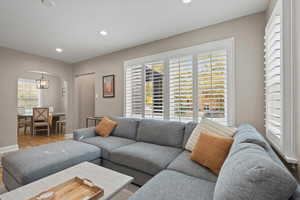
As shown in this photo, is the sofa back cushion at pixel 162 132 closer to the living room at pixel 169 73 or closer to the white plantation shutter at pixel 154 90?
the living room at pixel 169 73

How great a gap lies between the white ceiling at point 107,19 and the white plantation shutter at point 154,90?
0.64 meters

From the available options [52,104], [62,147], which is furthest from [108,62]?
[52,104]

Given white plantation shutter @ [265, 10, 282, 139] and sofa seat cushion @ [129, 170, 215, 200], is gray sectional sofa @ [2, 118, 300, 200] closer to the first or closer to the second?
sofa seat cushion @ [129, 170, 215, 200]

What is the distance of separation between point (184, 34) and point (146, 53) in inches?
37.2

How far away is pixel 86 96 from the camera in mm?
5504

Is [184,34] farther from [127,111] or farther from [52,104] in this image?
[52,104]

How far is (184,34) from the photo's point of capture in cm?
279

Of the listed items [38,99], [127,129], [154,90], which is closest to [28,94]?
[38,99]

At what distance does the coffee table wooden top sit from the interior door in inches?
163

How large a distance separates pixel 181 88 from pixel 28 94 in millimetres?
7087

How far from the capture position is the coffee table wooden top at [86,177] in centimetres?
108

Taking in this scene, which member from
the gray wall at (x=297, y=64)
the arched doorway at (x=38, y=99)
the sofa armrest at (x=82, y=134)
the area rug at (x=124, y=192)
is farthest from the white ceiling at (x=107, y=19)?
the arched doorway at (x=38, y=99)

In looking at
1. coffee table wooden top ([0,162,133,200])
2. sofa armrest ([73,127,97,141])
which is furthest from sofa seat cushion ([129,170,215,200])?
sofa armrest ([73,127,97,141])

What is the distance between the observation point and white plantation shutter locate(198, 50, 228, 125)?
7.75 ft
